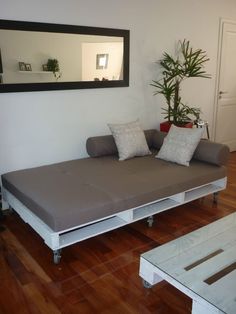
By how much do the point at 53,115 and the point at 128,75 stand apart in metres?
1.08

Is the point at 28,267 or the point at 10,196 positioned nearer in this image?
the point at 28,267

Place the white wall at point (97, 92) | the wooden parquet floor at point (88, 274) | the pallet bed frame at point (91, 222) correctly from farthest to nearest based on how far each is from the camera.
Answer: the white wall at point (97, 92)
the pallet bed frame at point (91, 222)
the wooden parquet floor at point (88, 274)

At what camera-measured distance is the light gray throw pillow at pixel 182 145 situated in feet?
10.2

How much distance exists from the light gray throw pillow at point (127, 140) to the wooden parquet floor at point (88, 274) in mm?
777

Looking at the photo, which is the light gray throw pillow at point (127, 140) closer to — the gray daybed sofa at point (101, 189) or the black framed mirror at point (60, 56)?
the gray daybed sofa at point (101, 189)

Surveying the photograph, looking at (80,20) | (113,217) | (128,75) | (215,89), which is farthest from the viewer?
(215,89)

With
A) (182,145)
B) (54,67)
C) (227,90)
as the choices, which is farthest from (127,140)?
(227,90)

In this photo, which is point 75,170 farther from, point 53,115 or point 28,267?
point 28,267

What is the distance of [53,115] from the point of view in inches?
125

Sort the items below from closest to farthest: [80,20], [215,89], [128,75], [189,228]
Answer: [189,228] → [80,20] → [128,75] → [215,89]

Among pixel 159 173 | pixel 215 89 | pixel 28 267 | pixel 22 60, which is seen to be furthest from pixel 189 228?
pixel 215 89

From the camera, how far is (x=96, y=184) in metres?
2.59

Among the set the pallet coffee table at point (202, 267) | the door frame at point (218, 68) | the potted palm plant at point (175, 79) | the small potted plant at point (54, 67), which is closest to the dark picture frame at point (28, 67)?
the small potted plant at point (54, 67)

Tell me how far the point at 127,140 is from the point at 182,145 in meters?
0.58
